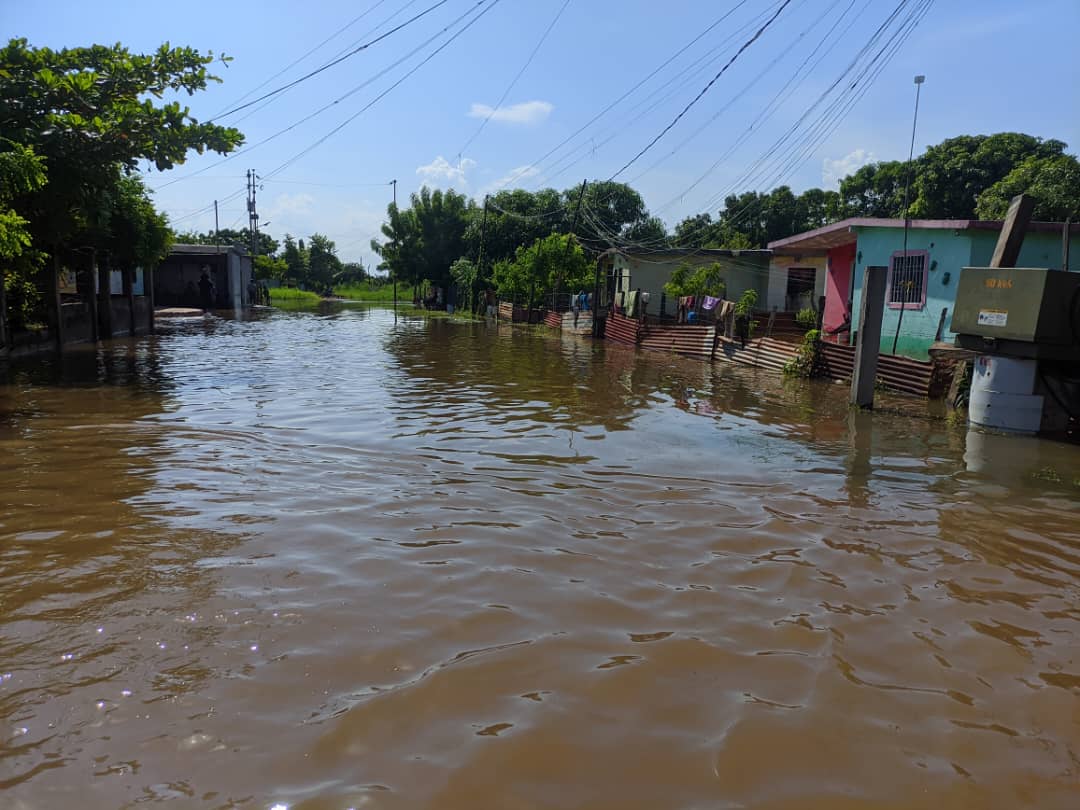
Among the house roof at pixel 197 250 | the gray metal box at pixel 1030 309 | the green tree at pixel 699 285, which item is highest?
the house roof at pixel 197 250

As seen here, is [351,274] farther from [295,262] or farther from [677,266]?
[677,266]

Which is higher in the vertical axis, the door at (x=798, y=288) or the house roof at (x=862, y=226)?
the house roof at (x=862, y=226)

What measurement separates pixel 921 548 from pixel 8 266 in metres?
15.6

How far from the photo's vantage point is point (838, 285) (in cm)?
2203

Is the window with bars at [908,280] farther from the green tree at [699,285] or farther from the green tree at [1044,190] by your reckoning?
the green tree at [1044,190]

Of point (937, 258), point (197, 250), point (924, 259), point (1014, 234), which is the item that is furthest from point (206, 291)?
point (1014, 234)

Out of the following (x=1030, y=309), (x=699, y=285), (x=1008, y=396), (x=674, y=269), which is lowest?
(x=1008, y=396)

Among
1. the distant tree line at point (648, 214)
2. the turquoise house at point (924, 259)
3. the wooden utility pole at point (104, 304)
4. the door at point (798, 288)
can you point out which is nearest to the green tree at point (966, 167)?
the distant tree line at point (648, 214)

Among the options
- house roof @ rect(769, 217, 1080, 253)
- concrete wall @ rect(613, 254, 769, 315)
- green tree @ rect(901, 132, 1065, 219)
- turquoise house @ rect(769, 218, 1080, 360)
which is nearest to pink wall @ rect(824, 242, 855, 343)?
house roof @ rect(769, 217, 1080, 253)

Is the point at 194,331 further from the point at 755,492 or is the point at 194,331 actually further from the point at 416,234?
the point at 416,234

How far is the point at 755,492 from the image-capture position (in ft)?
23.0

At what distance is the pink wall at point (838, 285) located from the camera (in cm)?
2145

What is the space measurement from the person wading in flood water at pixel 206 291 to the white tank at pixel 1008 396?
39.2m

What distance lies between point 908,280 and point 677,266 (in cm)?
1536
